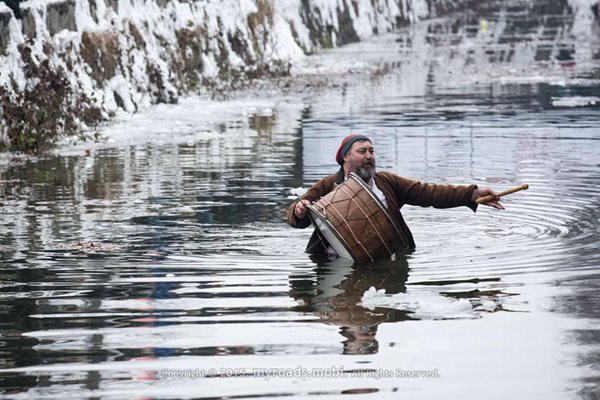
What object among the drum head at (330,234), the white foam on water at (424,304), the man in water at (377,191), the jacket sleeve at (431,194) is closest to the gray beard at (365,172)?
the man in water at (377,191)

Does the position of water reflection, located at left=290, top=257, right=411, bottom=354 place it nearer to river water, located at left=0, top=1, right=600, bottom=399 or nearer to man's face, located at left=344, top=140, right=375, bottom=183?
river water, located at left=0, top=1, right=600, bottom=399

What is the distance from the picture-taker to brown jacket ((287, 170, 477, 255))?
11023 mm

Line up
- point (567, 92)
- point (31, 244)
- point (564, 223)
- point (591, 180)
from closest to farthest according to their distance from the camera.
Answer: point (31, 244) < point (564, 223) < point (591, 180) < point (567, 92)

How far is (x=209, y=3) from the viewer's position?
31.8 m

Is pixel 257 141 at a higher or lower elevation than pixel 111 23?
lower

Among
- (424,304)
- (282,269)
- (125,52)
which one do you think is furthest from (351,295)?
(125,52)

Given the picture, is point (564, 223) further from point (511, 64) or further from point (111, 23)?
point (511, 64)

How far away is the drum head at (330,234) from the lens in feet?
35.3

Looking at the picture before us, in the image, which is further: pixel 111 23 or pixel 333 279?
pixel 111 23

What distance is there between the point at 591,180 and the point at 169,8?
14510 mm

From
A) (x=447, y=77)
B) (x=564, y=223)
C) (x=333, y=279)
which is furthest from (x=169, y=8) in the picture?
(x=333, y=279)

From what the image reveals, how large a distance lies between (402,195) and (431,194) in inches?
8.4

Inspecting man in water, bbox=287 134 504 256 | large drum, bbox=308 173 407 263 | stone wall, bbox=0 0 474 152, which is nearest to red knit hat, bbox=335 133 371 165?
man in water, bbox=287 134 504 256

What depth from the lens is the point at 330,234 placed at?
1093 cm
